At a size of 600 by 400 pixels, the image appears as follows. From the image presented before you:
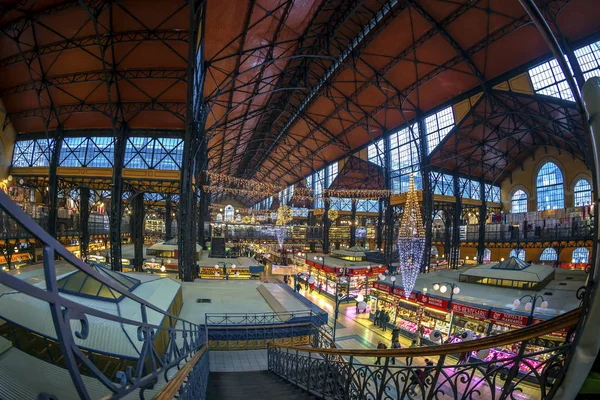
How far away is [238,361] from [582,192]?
32.1m

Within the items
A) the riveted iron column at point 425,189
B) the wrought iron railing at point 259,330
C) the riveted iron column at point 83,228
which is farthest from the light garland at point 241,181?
the riveted iron column at point 425,189

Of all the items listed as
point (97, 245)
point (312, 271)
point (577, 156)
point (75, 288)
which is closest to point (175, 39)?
point (75, 288)

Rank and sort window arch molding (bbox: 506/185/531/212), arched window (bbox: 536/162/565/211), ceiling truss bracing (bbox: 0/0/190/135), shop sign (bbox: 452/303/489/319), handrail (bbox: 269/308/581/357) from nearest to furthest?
handrail (bbox: 269/308/581/357) → shop sign (bbox: 452/303/489/319) → ceiling truss bracing (bbox: 0/0/190/135) → arched window (bbox: 536/162/565/211) → window arch molding (bbox: 506/185/531/212)

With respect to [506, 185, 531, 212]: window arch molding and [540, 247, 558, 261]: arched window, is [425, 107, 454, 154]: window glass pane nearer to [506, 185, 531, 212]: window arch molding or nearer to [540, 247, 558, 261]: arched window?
[506, 185, 531, 212]: window arch molding

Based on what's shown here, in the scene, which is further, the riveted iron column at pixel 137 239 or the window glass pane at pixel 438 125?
the window glass pane at pixel 438 125

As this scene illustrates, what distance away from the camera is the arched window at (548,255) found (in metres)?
27.2

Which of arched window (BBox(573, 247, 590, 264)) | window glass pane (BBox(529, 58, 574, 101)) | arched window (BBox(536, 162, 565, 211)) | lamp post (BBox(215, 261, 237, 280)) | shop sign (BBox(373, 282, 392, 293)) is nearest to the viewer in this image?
shop sign (BBox(373, 282, 392, 293))

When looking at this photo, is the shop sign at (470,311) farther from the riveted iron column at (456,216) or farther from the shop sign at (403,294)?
the riveted iron column at (456,216)

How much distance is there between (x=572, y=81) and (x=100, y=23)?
15075 millimetres

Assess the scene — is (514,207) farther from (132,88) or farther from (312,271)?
(132,88)

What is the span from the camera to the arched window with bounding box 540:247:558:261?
2725 cm

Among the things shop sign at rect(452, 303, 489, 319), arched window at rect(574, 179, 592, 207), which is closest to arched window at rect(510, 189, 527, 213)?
arched window at rect(574, 179, 592, 207)

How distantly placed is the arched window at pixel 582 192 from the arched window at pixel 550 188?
1.08 m

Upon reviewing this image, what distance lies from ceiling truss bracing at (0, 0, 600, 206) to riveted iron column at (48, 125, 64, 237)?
876 mm
